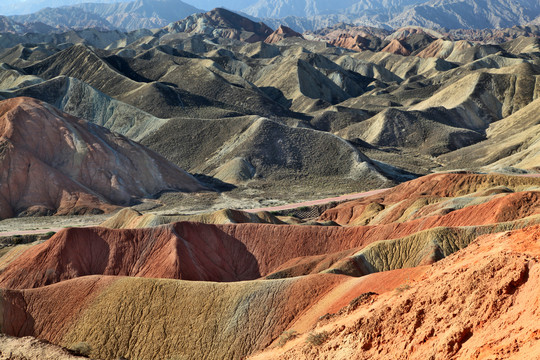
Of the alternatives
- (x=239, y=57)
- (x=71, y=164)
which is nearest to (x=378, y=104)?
(x=239, y=57)

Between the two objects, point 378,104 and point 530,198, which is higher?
point 530,198

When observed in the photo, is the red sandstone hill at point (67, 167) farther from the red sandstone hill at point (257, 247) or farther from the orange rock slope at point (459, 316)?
the orange rock slope at point (459, 316)

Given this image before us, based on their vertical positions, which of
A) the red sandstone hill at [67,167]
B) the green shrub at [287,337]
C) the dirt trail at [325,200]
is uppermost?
the green shrub at [287,337]

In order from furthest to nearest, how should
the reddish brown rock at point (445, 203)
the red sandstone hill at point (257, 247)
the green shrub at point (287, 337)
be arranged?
the reddish brown rock at point (445, 203) → the red sandstone hill at point (257, 247) → the green shrub at point (287, 337)

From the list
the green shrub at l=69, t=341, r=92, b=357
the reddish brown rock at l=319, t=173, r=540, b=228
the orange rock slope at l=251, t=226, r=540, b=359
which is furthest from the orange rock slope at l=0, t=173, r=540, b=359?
the green shrub at l=69, t=341, r=92, b=357

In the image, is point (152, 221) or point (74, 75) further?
point (74, 75)

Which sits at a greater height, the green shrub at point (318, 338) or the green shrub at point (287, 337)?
the green shrub at point (318, 338)

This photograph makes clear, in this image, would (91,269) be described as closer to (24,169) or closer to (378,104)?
(24,169)

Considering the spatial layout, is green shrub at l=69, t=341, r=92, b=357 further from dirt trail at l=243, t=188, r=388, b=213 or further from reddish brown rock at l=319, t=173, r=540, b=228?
dirt trail at l=243, t=188, r=388, b=213

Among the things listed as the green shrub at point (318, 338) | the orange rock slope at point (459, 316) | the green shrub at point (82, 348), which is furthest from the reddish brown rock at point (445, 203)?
the green shrub at point (82, 348)
